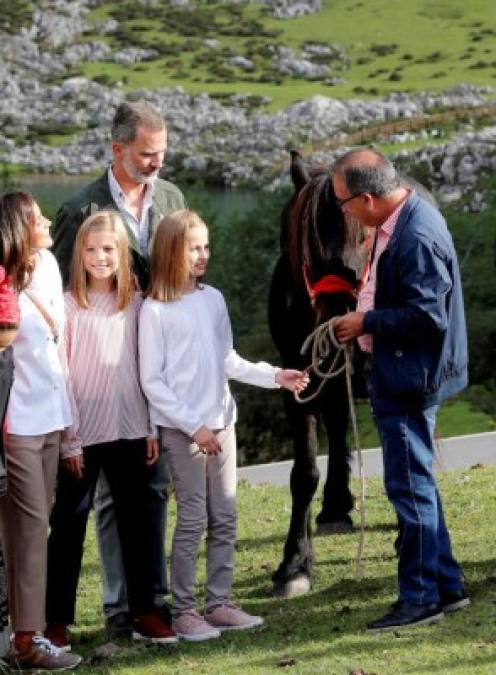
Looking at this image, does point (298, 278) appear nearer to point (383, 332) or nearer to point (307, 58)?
point (383, 332)

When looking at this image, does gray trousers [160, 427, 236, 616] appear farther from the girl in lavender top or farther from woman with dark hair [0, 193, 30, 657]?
woman with dark hair [0, 193, 30, 657]

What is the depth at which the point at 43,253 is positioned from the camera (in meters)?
5.97

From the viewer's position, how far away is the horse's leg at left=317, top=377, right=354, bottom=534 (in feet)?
28.1

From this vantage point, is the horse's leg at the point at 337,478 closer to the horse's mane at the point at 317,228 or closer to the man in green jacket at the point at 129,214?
the horse's mane at the point at 317,228

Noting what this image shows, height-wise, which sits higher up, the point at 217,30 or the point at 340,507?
the point at 217,30

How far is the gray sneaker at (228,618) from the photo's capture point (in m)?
6.27

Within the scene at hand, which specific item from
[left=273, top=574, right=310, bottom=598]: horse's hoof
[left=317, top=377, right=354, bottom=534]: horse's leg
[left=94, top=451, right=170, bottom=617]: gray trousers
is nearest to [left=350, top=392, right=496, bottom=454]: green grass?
[left=317, top=377, right=354, bottom=534]: horse's leg

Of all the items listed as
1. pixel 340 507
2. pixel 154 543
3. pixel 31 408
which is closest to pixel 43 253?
pixel 31 408

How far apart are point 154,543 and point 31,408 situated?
2.96 ft

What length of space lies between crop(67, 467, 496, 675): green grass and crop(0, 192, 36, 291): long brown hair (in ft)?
5.16

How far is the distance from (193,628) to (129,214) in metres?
1.81

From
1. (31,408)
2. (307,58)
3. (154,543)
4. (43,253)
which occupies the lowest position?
(154,543)

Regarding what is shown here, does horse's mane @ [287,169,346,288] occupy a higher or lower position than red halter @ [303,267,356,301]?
higher

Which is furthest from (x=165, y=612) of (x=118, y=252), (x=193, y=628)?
(x=118, y=252)
